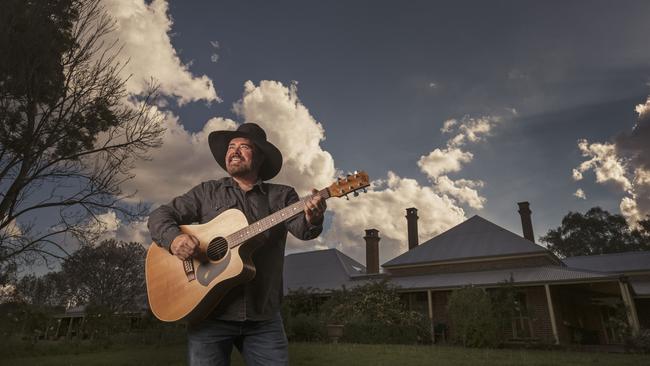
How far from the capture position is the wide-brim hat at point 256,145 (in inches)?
121

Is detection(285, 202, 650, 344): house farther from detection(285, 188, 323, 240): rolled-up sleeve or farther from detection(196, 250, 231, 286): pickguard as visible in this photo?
detection(196, 250, 231, 286): pickguard

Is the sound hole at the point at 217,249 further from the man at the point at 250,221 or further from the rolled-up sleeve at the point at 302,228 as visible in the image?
the rolled-up sleeve at the point at 302,228

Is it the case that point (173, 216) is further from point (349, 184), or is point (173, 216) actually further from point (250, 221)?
point (349, 184)

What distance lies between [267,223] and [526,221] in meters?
30.1

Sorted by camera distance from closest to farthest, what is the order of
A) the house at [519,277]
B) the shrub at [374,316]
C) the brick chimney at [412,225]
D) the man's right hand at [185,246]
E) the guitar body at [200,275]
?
the guitar body at [200,275]
the man's right hand at [185,246]
the shrub at [374,316]
the house at [519,277]
the brick chimney at [412,225]

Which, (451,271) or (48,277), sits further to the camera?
(48,277)

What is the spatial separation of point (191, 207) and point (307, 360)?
8.62 m

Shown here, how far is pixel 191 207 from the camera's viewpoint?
118 inches

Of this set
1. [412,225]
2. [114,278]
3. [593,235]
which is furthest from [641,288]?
[114,278]

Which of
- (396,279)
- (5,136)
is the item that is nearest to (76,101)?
(5,136)

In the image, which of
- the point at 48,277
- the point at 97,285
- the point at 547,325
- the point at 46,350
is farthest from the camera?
the point at 48,277

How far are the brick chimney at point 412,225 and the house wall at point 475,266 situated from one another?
4.12 m

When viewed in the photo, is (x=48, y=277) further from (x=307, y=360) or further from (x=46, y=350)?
(x=307, y=360)

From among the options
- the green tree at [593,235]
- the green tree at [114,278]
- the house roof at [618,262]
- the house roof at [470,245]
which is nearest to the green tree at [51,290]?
the green tree at [114,278]
